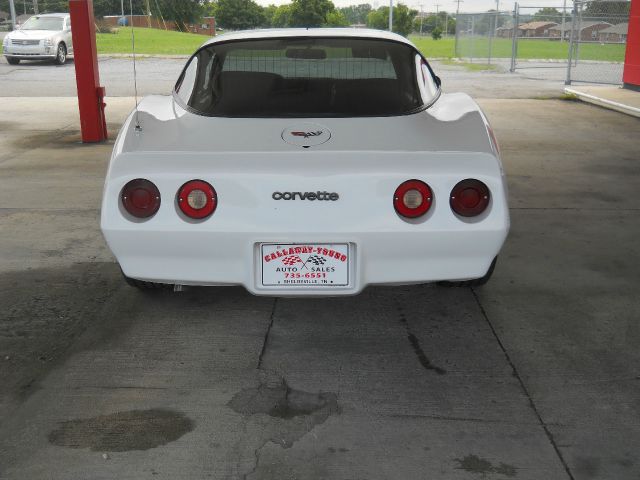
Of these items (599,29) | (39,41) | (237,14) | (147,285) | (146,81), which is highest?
(599,29)

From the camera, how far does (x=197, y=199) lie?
3.02 m

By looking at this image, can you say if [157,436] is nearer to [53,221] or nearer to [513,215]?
[53,221]

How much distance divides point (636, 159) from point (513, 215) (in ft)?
9.76

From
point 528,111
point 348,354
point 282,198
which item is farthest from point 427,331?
point 528,111

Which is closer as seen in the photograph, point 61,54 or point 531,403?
point 531,403

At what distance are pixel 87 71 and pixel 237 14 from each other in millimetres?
79326

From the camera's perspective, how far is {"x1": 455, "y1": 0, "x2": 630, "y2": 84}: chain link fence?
1582cm

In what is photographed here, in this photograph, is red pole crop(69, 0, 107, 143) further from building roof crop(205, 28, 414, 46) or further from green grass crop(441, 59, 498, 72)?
green grass crop(441, 59, 498, 72)

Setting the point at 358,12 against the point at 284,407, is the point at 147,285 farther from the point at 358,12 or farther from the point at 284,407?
the point at 358,12

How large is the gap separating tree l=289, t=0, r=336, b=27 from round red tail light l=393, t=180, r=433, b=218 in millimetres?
67892

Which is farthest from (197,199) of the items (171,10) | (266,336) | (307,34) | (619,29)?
(619,29)

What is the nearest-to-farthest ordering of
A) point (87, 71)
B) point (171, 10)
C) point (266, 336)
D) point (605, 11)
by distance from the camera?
point (266, 336) < point (171, 10) < point (87, 71) < point (605, 11)

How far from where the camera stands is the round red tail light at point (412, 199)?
9.81ft

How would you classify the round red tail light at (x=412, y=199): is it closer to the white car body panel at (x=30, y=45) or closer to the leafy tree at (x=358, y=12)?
the white car body panel at (x=30, y=45)
